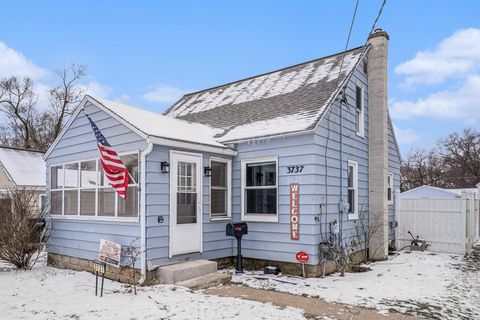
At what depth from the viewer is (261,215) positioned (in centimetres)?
853

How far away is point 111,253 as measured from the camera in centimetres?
706

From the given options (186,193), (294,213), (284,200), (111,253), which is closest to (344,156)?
(284,200)

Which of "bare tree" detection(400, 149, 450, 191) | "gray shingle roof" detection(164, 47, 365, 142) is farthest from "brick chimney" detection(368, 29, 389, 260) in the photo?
"bare tree" detection(400, 149, 450, 191)

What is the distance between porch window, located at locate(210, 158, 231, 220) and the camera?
8.65 meters

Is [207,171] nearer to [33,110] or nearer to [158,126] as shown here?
[158,126]

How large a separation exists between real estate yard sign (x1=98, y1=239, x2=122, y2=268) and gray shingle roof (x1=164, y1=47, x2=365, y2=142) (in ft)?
11.4

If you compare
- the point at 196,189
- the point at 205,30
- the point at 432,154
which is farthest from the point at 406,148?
the point at 196,189

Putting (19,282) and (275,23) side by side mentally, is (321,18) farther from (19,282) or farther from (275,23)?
(19,282)

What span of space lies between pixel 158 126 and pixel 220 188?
203 centimetres

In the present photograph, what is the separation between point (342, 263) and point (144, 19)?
957 centimetres

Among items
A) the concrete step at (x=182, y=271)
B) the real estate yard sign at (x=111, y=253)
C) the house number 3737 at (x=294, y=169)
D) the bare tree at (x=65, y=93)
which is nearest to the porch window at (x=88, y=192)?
the real estate yard sign at (x=111, y=253)

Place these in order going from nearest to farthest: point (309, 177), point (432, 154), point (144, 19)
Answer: point (309, 177), point (144, 19), point (432, 154)

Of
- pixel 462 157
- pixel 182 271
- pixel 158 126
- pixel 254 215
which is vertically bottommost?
pixel 182 271

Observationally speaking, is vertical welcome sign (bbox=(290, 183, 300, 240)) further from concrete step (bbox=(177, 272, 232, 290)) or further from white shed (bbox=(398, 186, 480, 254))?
white shed (bbox=(398, 186, 480, 254))
